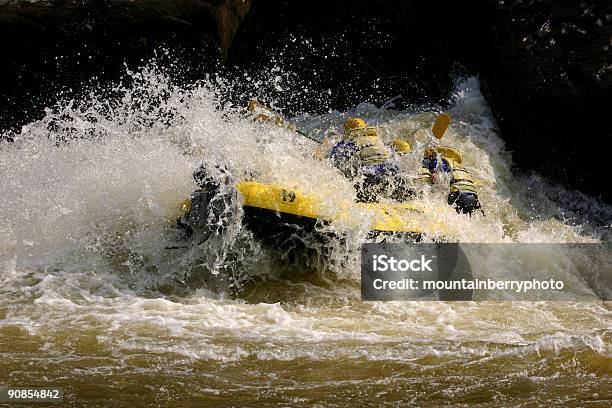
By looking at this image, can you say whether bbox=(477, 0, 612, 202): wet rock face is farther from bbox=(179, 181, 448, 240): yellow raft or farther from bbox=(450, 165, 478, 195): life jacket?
bbox=(179, 181, 448, 240): yellow raft

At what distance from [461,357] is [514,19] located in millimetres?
6449

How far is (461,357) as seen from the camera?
4.16 metres

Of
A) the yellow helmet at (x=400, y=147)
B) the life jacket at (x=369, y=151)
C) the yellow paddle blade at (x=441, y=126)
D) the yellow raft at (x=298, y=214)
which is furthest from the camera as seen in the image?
the yellow paddle blade at (x=441, y=126)

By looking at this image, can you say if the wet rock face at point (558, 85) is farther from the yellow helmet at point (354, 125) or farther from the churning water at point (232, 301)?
the yellow helmet at point (354, 125)

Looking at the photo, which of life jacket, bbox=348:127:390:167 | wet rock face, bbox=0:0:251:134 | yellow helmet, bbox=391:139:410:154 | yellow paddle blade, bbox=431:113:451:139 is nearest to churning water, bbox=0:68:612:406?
yellow helmet, bbox=391:139:410:154

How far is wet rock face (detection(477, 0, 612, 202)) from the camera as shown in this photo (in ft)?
28.6

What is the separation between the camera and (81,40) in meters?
9.56

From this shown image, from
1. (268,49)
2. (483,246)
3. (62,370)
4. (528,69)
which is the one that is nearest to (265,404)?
(62,370)

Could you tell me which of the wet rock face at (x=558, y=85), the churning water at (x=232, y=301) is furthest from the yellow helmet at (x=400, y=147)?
the wet rock face at (x=558, y=85)

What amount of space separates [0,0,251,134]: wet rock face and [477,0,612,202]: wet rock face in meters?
3.90

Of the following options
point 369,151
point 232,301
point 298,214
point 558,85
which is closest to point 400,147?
point 369,151

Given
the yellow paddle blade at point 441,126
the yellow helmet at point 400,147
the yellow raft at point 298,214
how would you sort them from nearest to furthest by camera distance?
the yellow raft at point 298,214, the yellow helmet at point 400,147, the yellow paddle blade at point 441,126

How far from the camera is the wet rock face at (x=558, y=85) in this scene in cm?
873

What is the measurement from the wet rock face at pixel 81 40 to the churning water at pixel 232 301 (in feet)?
1.89
